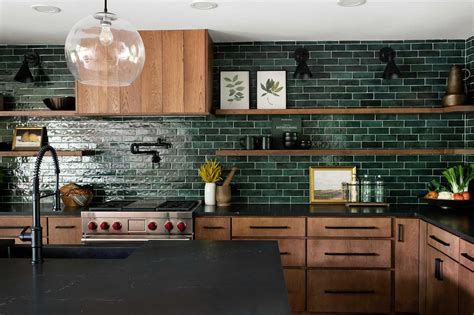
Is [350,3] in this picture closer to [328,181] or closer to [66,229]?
[328,181]

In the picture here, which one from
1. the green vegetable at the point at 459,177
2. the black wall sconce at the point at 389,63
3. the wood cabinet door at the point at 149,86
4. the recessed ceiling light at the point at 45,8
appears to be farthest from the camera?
the black wall sconce at the point at 389,63

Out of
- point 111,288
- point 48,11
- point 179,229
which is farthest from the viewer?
point 179,229

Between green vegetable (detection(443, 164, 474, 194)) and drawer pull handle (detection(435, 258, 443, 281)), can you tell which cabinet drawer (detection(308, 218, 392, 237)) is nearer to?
drawer pull handle (detection(435, 258, 443, 281))

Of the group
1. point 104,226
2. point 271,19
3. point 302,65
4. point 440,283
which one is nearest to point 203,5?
point 271,19

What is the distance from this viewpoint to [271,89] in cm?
454

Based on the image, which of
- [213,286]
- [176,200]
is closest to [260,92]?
[176,200]

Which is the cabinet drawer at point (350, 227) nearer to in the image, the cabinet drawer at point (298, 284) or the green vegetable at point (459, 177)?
the cabinet drawer at point (298, 284)

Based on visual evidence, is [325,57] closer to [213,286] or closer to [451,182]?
[451,182]

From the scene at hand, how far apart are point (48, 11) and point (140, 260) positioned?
2342 mm

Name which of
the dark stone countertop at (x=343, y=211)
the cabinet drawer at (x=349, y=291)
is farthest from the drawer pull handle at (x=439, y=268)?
the cabinet drawer at (x=349, y=291)

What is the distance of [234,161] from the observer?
4.59 metres

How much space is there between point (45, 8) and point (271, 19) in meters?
1.76

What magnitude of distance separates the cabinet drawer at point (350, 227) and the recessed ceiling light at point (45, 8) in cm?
263

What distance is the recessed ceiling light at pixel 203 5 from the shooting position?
10.8 feet
